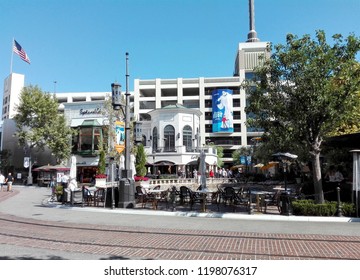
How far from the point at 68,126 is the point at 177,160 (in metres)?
15.6

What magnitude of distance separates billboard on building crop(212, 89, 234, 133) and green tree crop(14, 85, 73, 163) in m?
34.7

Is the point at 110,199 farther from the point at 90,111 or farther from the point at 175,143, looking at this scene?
the point at 90,111

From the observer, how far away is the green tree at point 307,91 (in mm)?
12000

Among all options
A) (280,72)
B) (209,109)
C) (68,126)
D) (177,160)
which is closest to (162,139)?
(177,160)

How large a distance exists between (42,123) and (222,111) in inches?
1502

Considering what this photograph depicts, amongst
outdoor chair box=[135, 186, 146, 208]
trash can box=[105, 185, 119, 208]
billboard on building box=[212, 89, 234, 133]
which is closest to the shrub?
outdoor chair box=[135, 186, 146, 208]

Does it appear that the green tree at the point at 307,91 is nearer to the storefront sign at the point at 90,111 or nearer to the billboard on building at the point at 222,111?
the storefront sign at the point at 90,111

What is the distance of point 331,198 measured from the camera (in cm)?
1448

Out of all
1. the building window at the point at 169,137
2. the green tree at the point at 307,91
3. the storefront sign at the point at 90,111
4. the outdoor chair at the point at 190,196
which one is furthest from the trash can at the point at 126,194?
the storefront sign at the point at 90,111

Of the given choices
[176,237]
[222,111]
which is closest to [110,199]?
[176,237]

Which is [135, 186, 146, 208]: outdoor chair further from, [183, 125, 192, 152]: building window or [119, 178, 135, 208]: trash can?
[183, 125, 192, 152]: building window

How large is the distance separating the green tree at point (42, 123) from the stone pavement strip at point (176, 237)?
101 ft

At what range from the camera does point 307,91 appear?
1213cm
